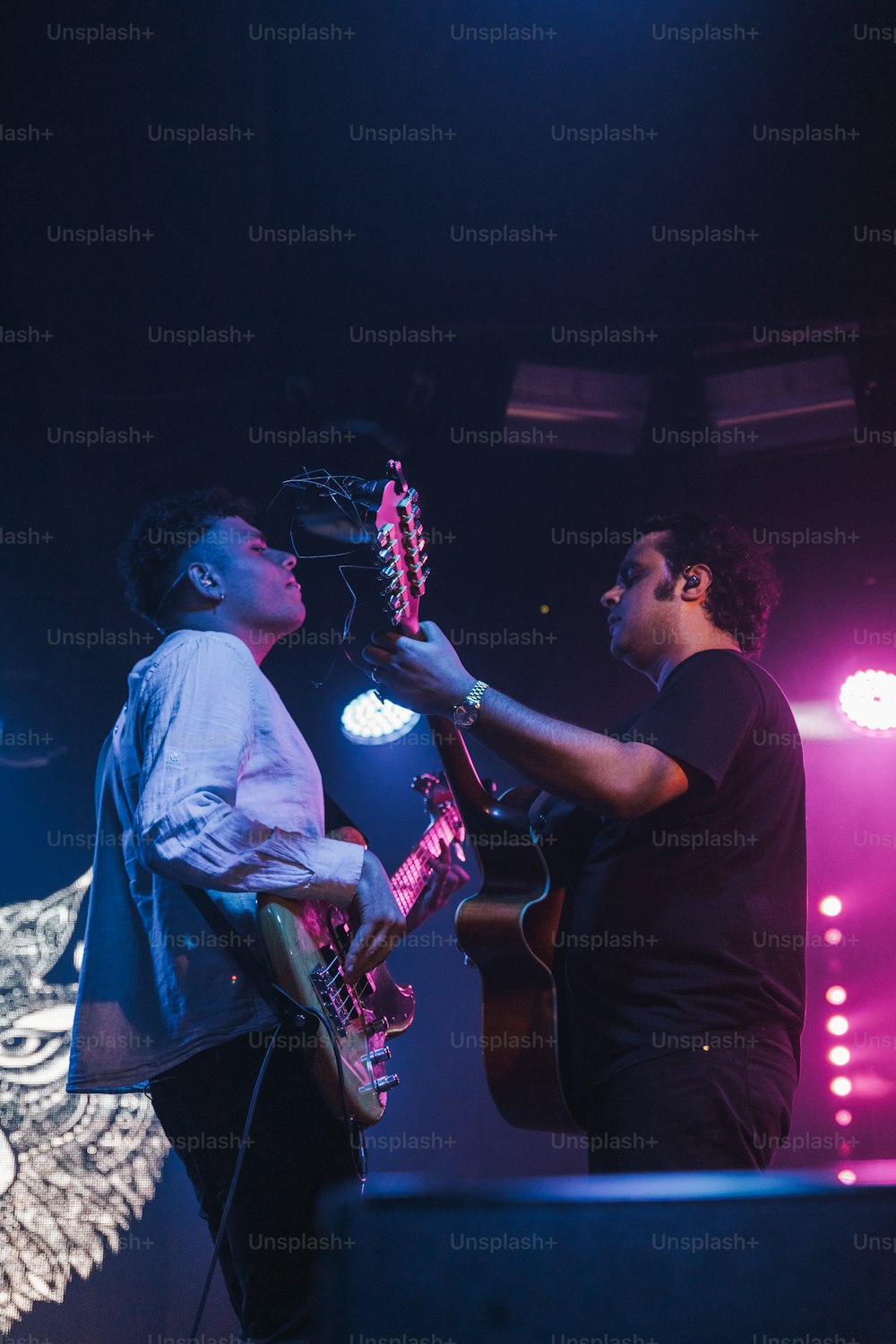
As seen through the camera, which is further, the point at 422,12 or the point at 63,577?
the point at 63,577

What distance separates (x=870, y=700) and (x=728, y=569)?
2518 millimetres

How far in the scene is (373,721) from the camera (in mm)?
5320

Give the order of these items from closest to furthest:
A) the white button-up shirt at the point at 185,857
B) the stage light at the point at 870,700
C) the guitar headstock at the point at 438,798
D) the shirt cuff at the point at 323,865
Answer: the white button-up shirt at the point at 185,857 < the shirt cuff at the point at 323,865 < the guitar headstock at the point at 438,798 < the stage light at the point at 870,700

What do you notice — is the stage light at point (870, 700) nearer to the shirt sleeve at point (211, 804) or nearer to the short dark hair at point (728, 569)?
the short dark hair at point (728, 569)

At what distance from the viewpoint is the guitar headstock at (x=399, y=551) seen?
266cm

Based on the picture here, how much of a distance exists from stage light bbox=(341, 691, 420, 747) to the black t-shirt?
9.35 ft

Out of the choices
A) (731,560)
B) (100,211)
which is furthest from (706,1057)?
(100,211)

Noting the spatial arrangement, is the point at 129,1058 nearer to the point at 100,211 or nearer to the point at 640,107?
the point at 100,211

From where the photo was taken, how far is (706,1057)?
2072 mm

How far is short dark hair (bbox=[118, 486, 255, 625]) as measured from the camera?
9.95 feet

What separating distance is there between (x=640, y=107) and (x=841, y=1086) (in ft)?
14.2

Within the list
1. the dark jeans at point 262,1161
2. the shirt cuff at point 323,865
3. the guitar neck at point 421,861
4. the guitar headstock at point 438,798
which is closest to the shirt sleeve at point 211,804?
the shirt cuff at point 323,865

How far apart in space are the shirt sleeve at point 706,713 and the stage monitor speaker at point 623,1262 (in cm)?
136

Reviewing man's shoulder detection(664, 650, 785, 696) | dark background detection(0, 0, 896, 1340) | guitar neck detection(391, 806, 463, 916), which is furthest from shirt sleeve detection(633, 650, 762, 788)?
dark background detection(0, 0, 896, 1340)
